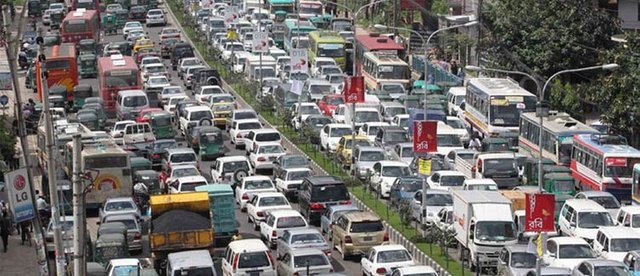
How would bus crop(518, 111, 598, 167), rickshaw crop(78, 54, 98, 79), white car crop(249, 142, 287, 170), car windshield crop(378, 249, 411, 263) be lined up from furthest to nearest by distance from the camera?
rickshaw crop(78, 54, 98, 79) < white car crop(249, 142, 287, 170) < bus crop(518, 111, 598, 167) < car windshield crop(378, 249, 411, 263)

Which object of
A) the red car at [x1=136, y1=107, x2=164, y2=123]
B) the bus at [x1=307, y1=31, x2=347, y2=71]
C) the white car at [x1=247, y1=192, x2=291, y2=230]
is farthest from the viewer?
the bus at [x1=307, y1=31, x2=347, y2=71]

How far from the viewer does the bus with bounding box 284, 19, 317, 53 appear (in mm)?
102562

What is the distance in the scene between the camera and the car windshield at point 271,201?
189ft

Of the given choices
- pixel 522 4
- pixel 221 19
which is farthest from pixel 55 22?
pixel 522 4

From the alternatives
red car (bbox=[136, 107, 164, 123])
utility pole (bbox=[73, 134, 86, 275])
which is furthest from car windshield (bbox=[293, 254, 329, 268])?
red car (bbox=[136, 107, 164, 123])

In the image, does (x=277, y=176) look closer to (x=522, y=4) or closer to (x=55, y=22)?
(x=522, y=4)

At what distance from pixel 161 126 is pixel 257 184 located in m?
15.0

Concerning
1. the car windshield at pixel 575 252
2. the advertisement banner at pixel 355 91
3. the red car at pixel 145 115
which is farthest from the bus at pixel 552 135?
the car windshield at pixel 575 252

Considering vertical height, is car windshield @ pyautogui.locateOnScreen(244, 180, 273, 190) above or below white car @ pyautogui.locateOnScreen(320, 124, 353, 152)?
above

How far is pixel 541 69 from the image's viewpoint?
87.2 metres

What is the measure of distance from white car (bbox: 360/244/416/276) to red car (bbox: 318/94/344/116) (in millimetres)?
30456

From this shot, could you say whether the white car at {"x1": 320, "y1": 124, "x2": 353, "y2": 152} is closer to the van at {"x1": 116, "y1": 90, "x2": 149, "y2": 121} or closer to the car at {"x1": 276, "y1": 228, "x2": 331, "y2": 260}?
the van at {"x1": 116, "y1": 90, "x2": 149, "y2": 121}

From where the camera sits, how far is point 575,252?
49.2m

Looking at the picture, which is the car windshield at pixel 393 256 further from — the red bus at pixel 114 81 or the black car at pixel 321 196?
the red bus at pixel 114 81
